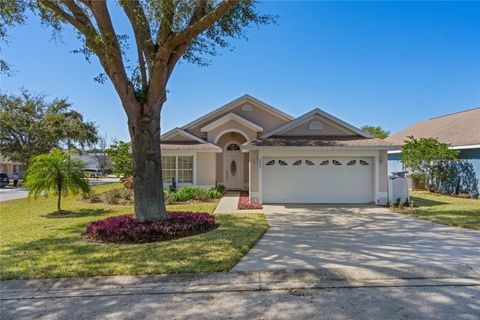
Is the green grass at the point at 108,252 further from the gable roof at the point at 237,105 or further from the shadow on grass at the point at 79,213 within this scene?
the gable roof at the point at 237,105

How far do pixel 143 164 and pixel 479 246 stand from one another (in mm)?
7964

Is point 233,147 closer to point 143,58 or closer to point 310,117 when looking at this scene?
point 310,117

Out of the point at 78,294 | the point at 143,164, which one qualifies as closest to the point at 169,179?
the point at 143,164

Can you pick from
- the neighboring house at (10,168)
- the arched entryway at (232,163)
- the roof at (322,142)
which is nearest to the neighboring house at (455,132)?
the roof at (322,142)

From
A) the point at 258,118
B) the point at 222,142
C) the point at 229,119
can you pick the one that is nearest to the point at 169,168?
the point at 222,142

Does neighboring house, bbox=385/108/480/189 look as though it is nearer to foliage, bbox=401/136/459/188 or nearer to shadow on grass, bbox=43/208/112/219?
foliage, bbox=401/136/459/188

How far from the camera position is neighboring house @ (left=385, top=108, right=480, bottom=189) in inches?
678

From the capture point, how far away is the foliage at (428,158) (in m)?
18.0

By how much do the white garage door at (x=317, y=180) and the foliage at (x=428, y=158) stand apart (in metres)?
5.25

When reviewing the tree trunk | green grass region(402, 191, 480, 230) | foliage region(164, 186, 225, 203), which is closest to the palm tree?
foliage region(164, 186, 225, 203)

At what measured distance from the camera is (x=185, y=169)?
1847 centimetres

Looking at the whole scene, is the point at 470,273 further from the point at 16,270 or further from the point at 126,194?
the point at 126,194

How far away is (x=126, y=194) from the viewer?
16.8 m

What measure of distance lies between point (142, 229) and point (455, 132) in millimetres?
20477
